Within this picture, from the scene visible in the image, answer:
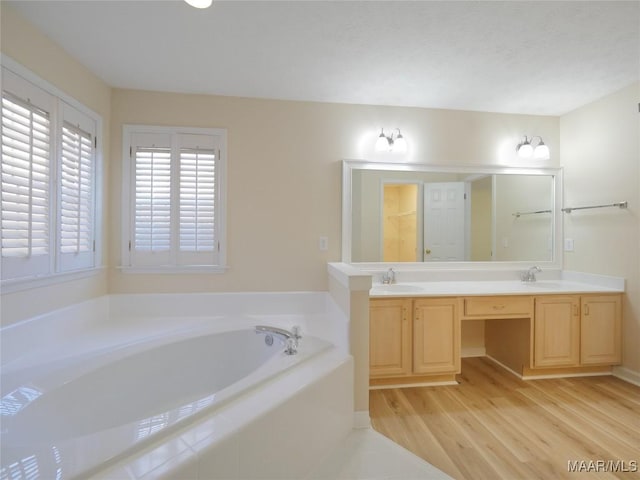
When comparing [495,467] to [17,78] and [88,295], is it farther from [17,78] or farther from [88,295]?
[17,78]

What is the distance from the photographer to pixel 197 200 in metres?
2.49

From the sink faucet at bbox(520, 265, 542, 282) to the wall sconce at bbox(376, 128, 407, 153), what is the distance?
165 centimetres

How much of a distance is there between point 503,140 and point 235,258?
2.75m

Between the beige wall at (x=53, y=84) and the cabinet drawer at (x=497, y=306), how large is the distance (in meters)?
2.86

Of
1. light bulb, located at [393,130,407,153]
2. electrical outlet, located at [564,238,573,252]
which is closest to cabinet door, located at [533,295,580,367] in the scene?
electrical outlet, located at [564,238,573,252]

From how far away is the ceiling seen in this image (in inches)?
62.6

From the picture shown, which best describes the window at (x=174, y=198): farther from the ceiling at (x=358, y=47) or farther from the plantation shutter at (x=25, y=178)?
the plantation shutter at (x=25, y=178)

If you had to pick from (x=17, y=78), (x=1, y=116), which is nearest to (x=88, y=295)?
(x=1, y=116)

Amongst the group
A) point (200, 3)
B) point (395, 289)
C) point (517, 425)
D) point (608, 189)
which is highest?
point (200, 3)

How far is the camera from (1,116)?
149 centimetres

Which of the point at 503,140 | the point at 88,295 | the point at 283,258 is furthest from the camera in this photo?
the point at 503,140

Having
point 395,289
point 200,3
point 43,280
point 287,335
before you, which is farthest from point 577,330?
point 43,280

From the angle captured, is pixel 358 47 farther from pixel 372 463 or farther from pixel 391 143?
pixel 372 463

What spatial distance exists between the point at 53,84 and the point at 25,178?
2.15 ft
